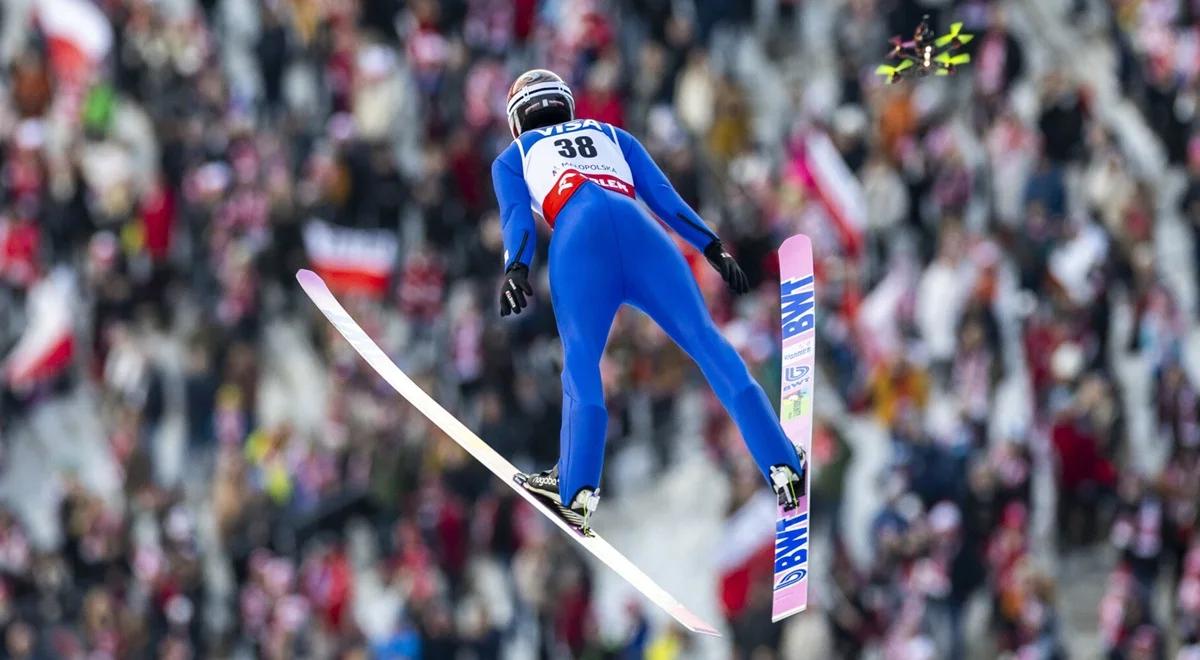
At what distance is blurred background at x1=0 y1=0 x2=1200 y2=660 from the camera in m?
19.1

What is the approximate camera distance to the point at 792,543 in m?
12.7

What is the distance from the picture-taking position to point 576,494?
39.2 feet

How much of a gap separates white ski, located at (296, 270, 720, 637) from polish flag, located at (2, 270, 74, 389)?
914 centimetres

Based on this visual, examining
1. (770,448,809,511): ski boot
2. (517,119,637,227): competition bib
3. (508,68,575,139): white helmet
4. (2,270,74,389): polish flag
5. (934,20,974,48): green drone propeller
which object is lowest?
(2,270,74,389): polish flag

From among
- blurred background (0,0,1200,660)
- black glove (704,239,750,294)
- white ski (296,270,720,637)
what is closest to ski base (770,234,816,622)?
white ski (296,270,720,637)

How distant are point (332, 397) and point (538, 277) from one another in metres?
1.95

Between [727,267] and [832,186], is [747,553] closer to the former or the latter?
[832,186]

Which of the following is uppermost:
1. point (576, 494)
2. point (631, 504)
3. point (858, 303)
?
Result: point (576, 494)

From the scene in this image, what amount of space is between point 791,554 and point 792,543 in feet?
0.24

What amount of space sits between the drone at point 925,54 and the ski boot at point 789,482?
6.06ft

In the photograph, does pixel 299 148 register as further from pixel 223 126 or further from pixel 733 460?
pixel 733 460

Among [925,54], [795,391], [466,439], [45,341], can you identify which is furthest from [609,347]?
[925,54]

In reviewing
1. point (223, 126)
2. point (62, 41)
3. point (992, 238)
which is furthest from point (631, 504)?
point (62, 41)

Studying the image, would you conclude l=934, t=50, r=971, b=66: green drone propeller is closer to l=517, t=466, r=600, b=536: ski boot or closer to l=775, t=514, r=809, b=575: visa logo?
l=775, t=514, r=809, b=575: visa logo
